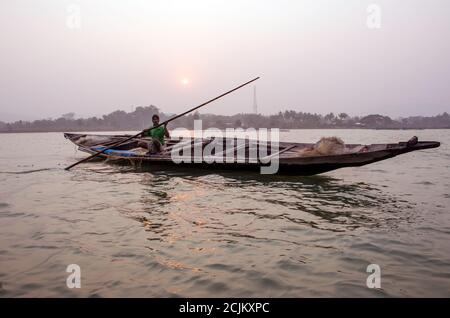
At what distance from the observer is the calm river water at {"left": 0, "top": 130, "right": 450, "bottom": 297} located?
11.5ft

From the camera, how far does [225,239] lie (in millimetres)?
4871

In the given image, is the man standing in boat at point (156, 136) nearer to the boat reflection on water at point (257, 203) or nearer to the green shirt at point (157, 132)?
the green shirt at point (157, 132)

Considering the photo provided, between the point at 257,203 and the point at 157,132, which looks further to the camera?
the point at 157,132

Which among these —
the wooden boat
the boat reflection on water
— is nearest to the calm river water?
the boat reflection on water

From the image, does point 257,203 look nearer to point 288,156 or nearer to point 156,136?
point 288,156

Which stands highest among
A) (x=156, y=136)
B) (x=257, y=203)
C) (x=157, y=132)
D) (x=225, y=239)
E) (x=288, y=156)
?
(x=157, y=132)

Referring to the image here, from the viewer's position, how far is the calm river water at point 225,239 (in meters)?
3.51

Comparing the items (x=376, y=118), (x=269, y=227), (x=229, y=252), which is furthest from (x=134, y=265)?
(x=376, y=118)

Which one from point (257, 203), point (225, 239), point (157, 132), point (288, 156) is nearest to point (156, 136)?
point (157, 132)

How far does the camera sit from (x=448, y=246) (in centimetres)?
455

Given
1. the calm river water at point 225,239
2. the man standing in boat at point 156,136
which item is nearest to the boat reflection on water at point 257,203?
the calm river water at point 225,239

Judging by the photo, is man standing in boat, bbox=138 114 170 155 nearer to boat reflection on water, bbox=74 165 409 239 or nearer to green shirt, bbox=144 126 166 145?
green shirt, bbox=144 126 166 145
